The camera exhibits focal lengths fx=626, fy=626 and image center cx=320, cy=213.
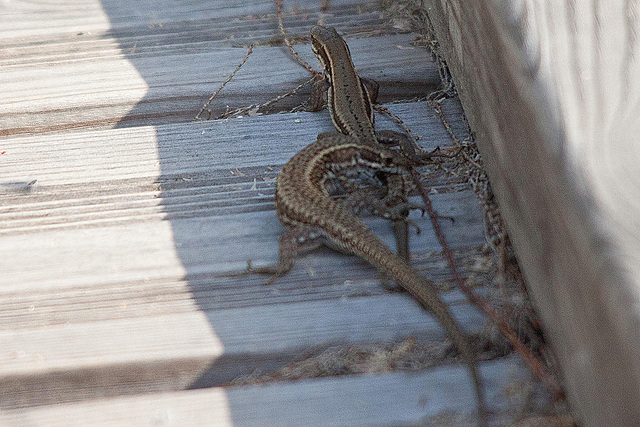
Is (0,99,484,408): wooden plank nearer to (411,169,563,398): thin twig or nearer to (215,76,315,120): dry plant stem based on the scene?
(411,169,563,398): thin twig

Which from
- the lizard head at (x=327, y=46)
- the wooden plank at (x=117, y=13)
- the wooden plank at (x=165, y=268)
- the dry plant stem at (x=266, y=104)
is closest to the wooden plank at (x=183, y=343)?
the wooden plank at (x=165, y=268)

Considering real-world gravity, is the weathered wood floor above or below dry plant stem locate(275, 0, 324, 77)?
below

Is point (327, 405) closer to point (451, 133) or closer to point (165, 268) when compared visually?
point (165, 268)

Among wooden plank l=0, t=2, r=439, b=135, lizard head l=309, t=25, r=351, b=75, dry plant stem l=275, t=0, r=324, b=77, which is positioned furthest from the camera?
lizard head l=309, t=25, r=351, b=75

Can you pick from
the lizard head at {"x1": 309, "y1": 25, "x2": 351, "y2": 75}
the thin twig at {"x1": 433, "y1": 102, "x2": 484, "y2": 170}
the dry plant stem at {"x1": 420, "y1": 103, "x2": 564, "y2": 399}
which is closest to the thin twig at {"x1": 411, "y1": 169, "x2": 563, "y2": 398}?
the dry plant stem at {"x1": 420, "y1": 103, "x2": 564, "y2": 399}

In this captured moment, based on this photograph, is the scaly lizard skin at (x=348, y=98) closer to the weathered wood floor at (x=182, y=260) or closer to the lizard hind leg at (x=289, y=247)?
the weathered wood floor at (x=182, y=260)

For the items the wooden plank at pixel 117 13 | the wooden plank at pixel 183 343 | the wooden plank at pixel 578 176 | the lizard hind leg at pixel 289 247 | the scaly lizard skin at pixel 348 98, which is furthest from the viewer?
the wooden plank at pixel 117 13

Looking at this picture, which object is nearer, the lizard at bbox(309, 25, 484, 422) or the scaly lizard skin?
the lizard at bbox(309, 25, 484, 422)
